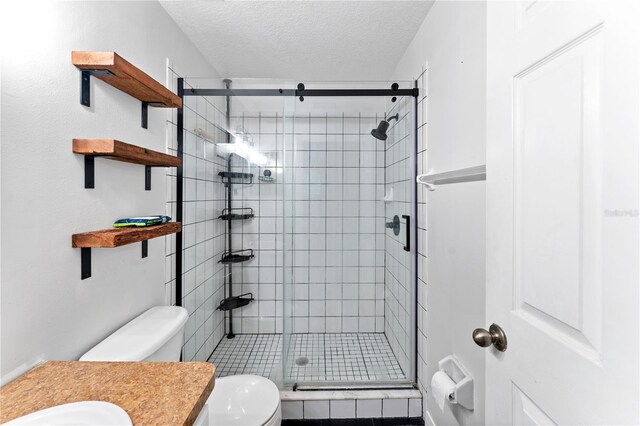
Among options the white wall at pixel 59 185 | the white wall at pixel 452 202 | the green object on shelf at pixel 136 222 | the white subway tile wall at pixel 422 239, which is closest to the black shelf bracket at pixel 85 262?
the white wall at pixel 59 185

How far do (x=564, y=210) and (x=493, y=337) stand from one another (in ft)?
1.22

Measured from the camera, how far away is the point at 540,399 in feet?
1.84

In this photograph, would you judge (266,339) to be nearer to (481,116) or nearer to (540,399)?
(540,399)

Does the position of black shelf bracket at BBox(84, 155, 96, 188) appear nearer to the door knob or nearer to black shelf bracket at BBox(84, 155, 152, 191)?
black shelf bracket at BBox(84, 155, 152, 191)

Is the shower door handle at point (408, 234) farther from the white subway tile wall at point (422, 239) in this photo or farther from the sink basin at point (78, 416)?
the sink basin at point (78, 416)

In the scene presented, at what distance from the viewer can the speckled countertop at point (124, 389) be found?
24.7 inches

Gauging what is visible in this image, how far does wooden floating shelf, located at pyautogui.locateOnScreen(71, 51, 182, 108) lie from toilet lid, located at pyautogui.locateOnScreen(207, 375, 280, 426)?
4.49 feet

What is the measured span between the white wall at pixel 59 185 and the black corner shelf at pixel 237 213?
65cm

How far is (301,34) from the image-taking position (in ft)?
5.63

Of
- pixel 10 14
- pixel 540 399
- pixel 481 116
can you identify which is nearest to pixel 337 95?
pixel 481 116

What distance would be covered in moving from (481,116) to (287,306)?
4.99 feet

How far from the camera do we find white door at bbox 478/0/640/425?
41 cm

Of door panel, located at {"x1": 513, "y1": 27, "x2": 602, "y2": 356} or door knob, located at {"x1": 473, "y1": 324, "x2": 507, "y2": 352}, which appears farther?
door knob, located at {"x1": 473, "y1": 324, "x2": 507, "y2": 352}

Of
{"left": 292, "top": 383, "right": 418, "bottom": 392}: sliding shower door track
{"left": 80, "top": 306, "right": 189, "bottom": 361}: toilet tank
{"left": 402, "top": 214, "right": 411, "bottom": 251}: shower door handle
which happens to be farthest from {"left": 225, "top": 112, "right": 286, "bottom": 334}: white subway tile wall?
{"left": 402, "top": 214, "right": 411, "bottom": 251}: shower door handle
